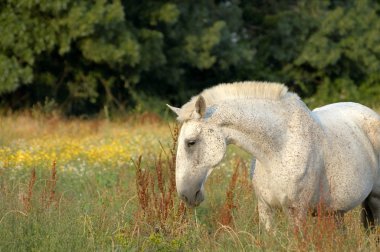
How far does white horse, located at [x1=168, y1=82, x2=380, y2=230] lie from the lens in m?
6.01

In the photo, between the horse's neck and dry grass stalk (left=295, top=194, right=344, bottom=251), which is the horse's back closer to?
the horse's neck

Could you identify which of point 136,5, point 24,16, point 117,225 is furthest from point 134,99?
point 117,225

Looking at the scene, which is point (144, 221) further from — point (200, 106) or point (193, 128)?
point (200, 106)

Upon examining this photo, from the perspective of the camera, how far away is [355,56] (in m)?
25.5

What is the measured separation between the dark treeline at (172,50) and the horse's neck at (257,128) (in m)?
11.6

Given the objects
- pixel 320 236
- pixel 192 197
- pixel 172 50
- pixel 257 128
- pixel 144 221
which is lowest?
pixel 172 50

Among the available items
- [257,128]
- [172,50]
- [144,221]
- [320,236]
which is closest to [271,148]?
[257,128]

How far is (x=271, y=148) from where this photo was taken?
6180 mm

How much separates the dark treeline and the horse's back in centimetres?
1098

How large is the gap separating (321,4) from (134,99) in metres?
7.64

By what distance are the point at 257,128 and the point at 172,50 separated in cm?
1677

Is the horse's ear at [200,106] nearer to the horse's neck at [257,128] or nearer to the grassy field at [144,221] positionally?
the horse's neck at [257,128]

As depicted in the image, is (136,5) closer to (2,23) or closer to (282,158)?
(2,23)

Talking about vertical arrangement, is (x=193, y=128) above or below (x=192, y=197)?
above
